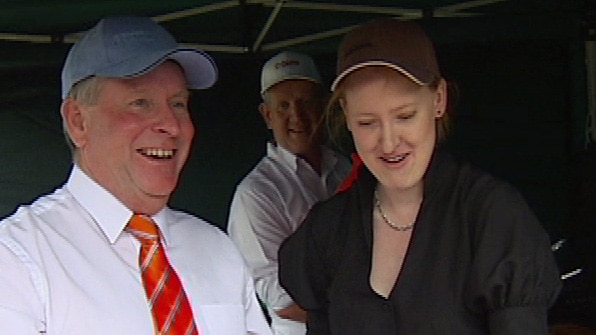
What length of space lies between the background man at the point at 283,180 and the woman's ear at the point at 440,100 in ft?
2.89

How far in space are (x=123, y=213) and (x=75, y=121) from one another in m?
0.18

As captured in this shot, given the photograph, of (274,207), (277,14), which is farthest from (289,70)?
(277,14)

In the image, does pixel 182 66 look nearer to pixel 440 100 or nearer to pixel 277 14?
pixel 440 100

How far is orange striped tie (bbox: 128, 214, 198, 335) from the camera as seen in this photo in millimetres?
1532

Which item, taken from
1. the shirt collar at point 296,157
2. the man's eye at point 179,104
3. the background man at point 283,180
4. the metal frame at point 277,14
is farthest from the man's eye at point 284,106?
the man's eye at point 179,104

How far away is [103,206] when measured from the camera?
156 cm

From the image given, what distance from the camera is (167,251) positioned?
5.43ft

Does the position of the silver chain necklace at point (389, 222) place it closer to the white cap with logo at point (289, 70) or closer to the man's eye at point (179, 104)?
the man's eye at point (179, 104)

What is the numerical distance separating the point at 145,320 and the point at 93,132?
12.7 inches

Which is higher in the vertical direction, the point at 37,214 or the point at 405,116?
the point at 405,116

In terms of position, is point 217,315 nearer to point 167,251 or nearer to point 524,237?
point 167,251

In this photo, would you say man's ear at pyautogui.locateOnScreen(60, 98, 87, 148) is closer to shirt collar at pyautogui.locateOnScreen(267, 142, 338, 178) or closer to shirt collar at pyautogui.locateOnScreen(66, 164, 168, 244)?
shirt collar at pyautogui.locateOnScreen(66, 164, 168, 244)

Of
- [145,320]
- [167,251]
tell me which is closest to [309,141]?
[167,251]

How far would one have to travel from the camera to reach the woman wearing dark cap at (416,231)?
60.0 inches
